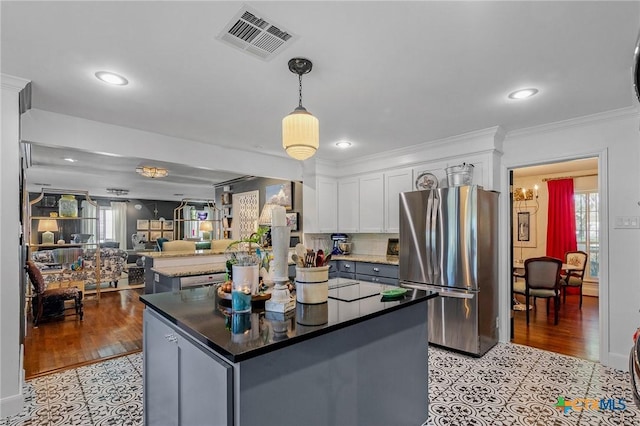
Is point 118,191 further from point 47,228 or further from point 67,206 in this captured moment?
point 67,206

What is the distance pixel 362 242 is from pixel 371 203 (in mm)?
845

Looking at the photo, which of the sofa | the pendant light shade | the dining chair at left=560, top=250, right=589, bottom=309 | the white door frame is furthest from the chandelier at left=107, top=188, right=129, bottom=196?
the dining chair at left=560, top=250, right=589, bottom=309

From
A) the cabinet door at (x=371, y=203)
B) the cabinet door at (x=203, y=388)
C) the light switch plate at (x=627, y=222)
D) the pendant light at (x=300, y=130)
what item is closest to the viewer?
the cabinet door at (x=203, y=388)

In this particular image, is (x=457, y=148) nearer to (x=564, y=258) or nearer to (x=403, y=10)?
(x=403, y=10)

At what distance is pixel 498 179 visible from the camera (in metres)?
3.83

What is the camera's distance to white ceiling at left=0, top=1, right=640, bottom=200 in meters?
1.69

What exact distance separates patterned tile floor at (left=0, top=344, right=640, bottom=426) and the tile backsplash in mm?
2060

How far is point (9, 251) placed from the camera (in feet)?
7.73

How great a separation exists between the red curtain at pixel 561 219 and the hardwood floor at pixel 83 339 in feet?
23.8

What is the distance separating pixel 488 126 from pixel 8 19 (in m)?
3.89

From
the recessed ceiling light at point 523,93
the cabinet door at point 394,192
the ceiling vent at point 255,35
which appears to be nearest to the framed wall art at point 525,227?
the cabinet door at point 394,192

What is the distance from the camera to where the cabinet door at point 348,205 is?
5195mm

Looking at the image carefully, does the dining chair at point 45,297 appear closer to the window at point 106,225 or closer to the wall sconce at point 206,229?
the wall sconce at point 206,229

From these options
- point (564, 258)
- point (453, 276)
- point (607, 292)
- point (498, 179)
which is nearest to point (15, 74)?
point (453, 276)
